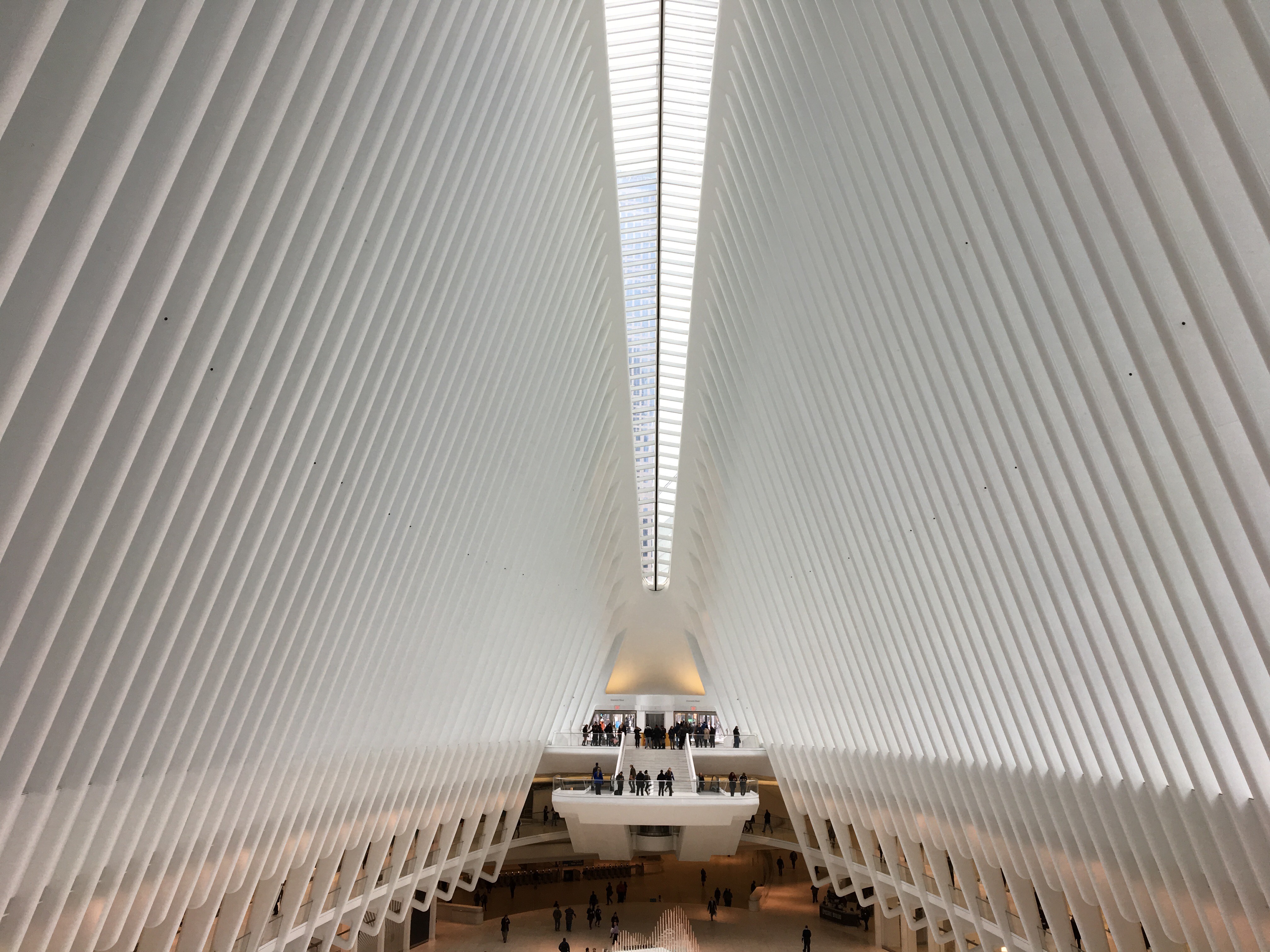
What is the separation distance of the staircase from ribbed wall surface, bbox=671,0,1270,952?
9157 mm

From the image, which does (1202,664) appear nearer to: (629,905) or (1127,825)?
(1127,825)

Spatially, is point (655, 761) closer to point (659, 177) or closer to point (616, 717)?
point (616, 717)

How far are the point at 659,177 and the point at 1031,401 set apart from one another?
361 inches

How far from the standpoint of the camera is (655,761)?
26.3 meters

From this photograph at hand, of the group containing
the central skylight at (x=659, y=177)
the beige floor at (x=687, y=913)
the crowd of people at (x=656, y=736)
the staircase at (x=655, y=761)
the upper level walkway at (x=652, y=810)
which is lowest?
the beige floor at (x=687, y=913)

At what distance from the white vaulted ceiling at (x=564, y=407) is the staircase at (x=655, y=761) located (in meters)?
8.21

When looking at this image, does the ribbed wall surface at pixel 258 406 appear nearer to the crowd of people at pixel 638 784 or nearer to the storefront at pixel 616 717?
the crowd of people at pixel 638 784

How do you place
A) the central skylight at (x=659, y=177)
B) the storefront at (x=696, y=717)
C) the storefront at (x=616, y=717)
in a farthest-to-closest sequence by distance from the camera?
the storefront at (x=696, y=717) < the storefront at (x=616, y=717) < the central skylight at (x=659, y=177)

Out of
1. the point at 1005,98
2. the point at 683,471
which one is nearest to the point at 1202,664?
the point at 1005,98

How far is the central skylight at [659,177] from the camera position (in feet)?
44.4

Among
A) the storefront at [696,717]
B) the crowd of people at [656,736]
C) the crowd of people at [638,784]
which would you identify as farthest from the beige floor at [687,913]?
the crowd of people at [656,736]

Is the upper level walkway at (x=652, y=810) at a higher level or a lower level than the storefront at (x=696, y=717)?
lower

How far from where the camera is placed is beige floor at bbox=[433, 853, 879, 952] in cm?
2403

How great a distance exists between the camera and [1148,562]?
8609mm
